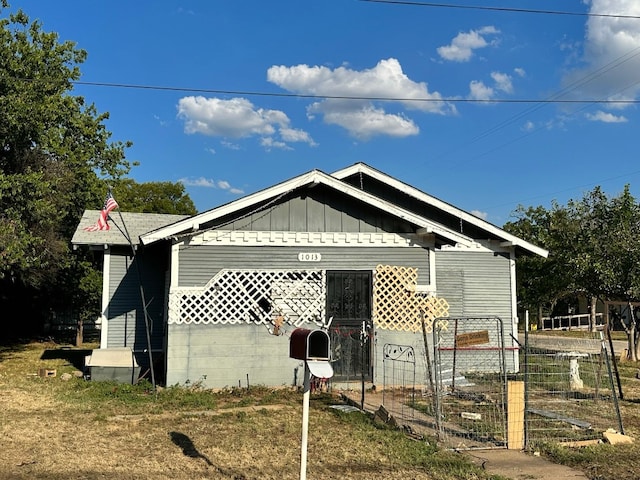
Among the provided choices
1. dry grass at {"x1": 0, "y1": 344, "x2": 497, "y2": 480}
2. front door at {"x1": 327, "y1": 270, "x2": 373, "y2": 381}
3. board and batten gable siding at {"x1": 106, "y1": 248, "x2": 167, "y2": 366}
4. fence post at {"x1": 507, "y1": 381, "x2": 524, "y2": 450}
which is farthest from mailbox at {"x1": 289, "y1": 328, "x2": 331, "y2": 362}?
board and batten gable siding at {"x1": 106, "y1": 248, "x2": 167, "y2": 366}

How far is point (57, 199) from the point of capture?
15.8m

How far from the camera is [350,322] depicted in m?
11.2

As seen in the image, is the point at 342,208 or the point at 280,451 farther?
the point at 342,208

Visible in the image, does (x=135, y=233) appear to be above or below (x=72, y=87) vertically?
below

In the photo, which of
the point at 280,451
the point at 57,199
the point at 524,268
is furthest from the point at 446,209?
the point at 524,268

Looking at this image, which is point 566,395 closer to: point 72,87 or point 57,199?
point 57,199

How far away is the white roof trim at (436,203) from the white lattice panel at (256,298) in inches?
135

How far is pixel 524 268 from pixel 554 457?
2414cm

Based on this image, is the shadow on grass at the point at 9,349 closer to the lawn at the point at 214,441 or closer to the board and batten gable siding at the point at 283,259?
the lawn at the point at 214,441

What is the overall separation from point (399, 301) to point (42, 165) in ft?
34.8

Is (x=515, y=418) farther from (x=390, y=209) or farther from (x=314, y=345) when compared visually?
(x=390, y=209)

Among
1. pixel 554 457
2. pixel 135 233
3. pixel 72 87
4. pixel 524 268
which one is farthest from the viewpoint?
pixel 524 268

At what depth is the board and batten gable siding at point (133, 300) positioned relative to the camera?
13.4 m

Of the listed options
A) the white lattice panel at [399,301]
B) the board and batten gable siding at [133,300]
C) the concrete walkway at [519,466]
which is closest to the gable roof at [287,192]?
the white lattice panel at [399,301]
